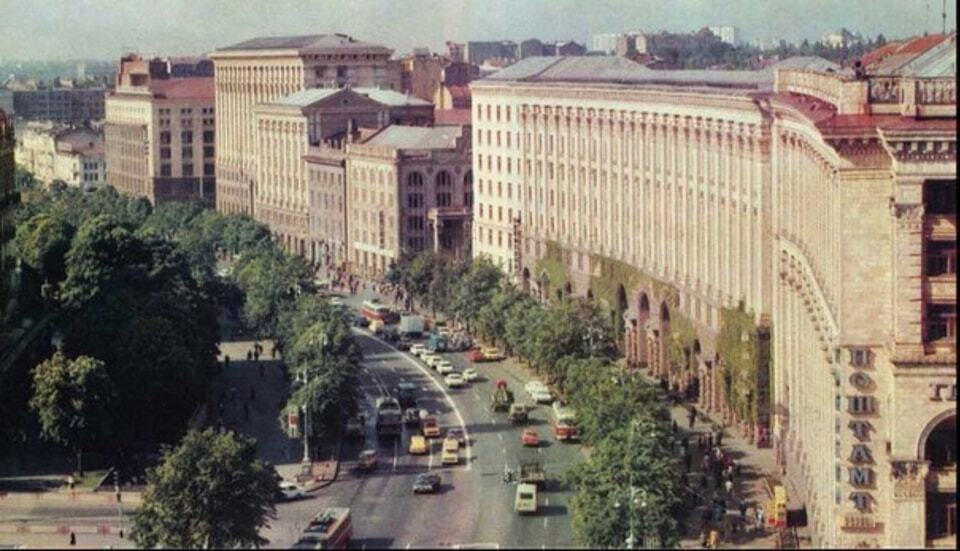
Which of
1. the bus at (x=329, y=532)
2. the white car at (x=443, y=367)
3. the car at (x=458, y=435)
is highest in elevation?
the white car at (x=443, y=367)

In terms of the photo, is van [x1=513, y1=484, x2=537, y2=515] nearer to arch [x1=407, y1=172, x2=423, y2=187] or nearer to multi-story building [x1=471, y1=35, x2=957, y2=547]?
multi-story building [x1=471, y1=35, x2=957, y2=547]

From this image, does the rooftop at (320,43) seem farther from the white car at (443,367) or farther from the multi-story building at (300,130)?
the white car at (443,367)

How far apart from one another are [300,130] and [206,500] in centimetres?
10898

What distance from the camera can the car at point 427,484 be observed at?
7100 cm

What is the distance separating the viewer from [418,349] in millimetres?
106438

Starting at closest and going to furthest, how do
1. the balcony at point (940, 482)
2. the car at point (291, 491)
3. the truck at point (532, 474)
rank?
the balcony at point (940, 482) → the car at point (291, 491) → the truck at point (532, 474)

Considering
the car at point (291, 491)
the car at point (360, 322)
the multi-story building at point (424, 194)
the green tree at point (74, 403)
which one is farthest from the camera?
the multi-story building at point (424, 194)

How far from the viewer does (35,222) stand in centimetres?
10944

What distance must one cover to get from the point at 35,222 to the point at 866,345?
6777cm

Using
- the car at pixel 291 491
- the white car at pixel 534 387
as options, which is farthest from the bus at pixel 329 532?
the white car at pixel 534 387

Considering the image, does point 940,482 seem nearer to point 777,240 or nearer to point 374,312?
point 777,240

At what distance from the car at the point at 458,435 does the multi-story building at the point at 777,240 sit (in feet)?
34.4

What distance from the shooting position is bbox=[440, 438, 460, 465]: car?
76.6m

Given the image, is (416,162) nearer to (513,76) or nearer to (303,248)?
(513,76)
